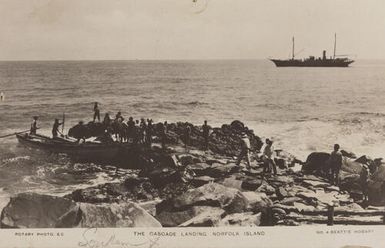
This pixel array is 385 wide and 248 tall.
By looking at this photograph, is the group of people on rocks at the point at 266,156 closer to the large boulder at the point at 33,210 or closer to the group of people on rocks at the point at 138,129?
the group of people on rocks at the point at 138,129

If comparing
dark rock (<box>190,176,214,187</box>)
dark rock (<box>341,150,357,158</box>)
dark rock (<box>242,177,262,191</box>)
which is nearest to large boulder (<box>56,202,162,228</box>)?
dark rock (<box>190,176,214,187</box>)

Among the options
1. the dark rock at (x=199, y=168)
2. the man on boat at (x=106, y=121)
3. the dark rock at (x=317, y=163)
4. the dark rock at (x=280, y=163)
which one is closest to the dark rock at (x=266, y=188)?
the dark rock at (x=280, y=163)

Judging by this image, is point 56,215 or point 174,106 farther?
point 174,106

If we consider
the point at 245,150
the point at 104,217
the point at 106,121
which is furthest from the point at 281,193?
the point at 106,121

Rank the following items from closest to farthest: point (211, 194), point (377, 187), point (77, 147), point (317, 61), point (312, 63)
→ point (211, 194) < point (377, 187) < point (77, 147) < point (312, 63) < point (317, 61)

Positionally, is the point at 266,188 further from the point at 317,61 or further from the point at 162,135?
the point at 317,61

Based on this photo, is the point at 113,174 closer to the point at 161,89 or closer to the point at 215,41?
the point at 161,89

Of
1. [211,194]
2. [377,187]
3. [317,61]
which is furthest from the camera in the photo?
[317,61]
